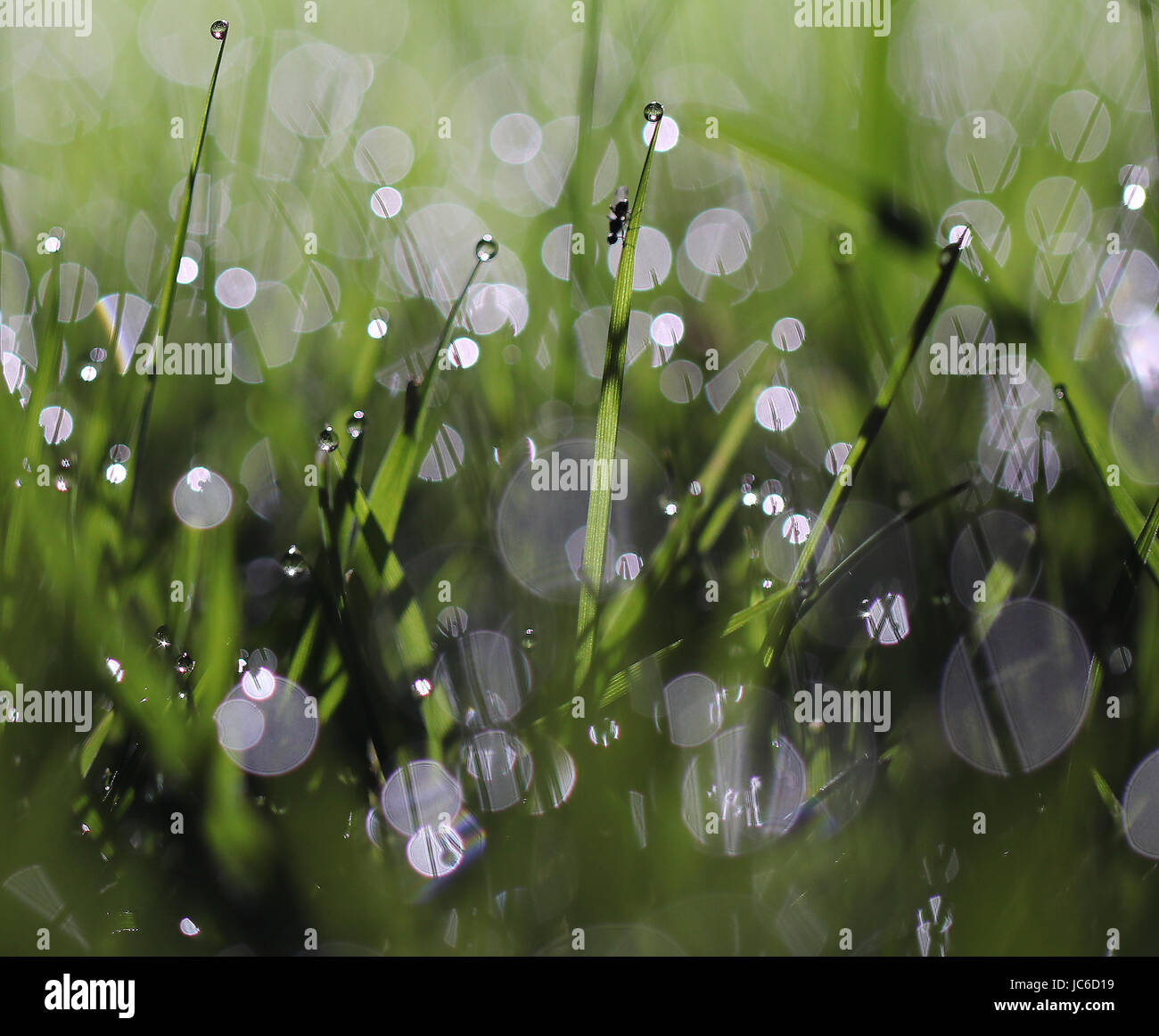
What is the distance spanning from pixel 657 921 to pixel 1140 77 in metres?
1.41

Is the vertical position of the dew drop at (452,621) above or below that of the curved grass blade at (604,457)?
below

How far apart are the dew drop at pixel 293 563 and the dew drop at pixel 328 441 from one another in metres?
0.14

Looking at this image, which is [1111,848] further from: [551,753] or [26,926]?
[26,926]

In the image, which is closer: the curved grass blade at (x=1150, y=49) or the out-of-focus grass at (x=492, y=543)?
the out-of-focus grass at (x=492, y=543)

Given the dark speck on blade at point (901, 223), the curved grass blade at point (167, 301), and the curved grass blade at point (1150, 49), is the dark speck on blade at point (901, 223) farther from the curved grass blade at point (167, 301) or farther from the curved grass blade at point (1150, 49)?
the curved grass blade at point (167, 301)

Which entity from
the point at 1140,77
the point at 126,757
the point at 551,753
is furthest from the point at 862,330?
the point at 126,757

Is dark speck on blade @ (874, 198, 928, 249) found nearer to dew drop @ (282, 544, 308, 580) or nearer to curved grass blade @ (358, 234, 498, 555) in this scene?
curved grass blade @ (358, 234, 498, 555)

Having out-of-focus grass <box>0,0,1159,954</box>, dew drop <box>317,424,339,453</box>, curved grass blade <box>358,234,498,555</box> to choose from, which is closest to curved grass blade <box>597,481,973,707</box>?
out-of-focus grass <box>0,0,1159,954</box>

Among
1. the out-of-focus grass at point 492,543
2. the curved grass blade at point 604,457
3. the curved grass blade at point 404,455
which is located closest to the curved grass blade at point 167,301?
the out-of-focus grass at point 492,543

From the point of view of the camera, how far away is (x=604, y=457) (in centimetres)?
88

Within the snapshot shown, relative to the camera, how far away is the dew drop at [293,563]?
93 centimetres

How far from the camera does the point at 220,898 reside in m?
0.93

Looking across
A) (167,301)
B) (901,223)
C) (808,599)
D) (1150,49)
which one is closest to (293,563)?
(167,301)

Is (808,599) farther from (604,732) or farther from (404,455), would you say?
(404,455)
